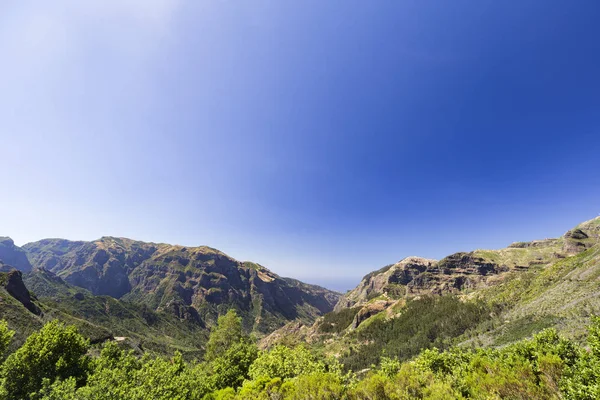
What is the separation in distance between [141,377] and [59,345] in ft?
65.2

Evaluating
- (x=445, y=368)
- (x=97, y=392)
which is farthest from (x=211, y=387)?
(x=445, y=368)

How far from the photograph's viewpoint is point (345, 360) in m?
188

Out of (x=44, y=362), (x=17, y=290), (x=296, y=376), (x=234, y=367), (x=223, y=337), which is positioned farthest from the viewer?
(x=17, y=290)

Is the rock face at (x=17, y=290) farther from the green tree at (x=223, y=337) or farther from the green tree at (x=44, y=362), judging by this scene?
the green tree at (x=44, y=362)

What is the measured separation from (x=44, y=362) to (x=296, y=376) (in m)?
38.5

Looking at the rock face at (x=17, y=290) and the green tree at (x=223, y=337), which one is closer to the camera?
the green tree at (x=223, y=337)

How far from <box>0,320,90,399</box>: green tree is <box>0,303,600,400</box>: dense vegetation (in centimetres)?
12

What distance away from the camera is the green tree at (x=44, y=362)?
33.3 meters

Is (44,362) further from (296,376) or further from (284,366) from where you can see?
(296,376)

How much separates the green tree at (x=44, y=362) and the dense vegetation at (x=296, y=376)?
0.39ft

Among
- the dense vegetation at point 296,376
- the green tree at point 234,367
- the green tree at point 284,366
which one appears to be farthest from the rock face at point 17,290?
the green tree at point 284,366

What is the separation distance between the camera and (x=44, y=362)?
3662 cm

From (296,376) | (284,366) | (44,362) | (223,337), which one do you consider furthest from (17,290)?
(296,376)

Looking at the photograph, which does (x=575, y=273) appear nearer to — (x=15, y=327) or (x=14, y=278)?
(x=15, y=327)
